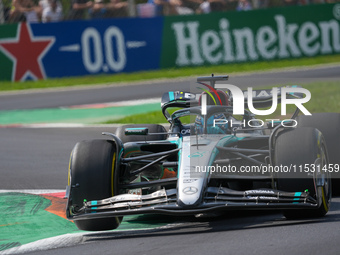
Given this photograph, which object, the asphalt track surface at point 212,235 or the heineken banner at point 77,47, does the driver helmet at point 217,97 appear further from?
the heineken banner at point 77,47

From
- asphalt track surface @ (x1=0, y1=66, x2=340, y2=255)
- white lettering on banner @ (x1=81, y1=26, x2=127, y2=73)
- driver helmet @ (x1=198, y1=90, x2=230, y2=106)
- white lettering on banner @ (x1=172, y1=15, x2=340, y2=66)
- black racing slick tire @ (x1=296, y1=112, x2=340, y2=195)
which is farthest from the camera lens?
white lettering on banner @ (x1=172, y1=15, x2=340, y2=66)

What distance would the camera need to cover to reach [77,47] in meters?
19.2

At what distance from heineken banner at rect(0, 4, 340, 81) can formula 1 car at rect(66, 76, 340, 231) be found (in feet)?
40.5

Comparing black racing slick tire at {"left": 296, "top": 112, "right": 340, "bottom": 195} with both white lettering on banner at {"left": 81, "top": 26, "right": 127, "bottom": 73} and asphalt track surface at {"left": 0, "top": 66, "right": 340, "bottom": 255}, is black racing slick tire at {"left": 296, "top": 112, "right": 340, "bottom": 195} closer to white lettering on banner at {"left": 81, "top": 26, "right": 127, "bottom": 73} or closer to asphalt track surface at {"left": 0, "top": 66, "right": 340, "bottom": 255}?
asphalt track surface at {"left": 0, "top": 66, "right": 340, "bottom": 255}

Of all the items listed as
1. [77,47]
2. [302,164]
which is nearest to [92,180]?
[302,164]

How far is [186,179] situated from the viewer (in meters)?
6.04

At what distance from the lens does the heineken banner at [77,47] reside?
61.9 ft

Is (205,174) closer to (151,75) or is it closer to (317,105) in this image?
(317,105)

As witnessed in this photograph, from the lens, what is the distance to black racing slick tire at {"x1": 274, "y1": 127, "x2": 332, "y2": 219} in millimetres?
6117

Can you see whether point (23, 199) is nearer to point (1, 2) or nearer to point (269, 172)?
point (269, 172)

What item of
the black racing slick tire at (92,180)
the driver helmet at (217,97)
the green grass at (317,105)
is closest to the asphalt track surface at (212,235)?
the black racing slick tire at (92,180)

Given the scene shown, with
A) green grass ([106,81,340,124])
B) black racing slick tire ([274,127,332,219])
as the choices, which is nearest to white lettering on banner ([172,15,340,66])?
green grass ([106,81,340,124])

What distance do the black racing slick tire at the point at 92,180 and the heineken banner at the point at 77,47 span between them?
12907 mm

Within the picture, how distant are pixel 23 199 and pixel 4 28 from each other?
1149 centimetres
